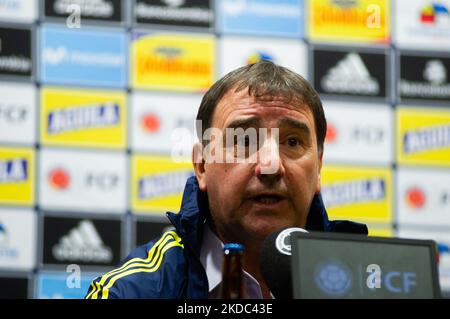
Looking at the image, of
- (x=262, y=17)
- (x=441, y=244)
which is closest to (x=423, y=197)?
(x=441, y=244)

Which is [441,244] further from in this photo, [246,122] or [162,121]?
[246,122]

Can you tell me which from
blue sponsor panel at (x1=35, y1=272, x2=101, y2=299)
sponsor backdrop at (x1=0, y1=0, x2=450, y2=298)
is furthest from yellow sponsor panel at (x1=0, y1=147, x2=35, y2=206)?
blue sponsor panel at (x1=35, y1=272, x2=101, y2=299)

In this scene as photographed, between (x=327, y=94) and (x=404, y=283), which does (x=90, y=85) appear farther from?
(x=404, y=283)

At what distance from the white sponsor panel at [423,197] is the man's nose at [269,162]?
98.4 inches

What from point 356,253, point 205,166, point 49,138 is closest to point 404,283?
point 356,253

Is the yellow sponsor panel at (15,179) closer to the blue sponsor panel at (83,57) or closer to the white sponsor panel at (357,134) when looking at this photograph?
the blue sponsor panel at (83,57)

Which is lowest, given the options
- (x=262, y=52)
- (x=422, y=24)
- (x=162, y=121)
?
(x=162, y=121)

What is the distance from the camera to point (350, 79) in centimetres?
419

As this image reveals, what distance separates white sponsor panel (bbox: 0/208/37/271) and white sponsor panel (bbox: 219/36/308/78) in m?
0.99

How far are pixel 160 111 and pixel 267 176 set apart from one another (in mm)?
2292

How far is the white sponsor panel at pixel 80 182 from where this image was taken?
388 centimetres

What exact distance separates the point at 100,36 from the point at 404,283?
9.49 ft

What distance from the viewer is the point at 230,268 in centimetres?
124
